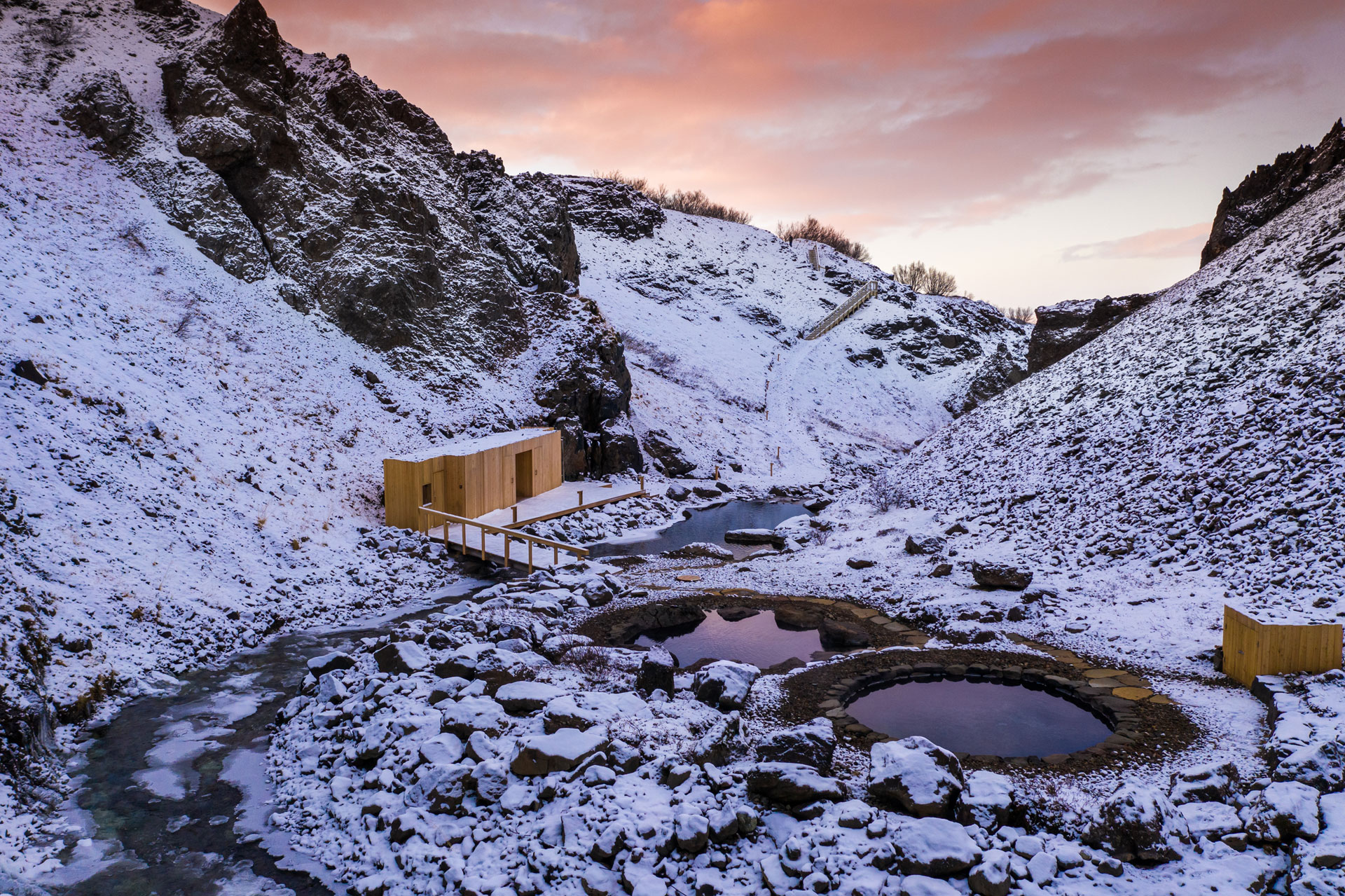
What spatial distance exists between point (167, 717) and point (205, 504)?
6290 mm

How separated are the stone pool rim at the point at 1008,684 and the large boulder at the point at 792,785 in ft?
5.41

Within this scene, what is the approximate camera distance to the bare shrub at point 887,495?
20.2 meters

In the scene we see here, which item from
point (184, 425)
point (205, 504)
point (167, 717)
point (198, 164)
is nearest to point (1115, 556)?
point (167, 717)

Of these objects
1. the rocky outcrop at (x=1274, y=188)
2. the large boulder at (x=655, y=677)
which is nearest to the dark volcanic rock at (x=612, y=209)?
the rocky outcrop at (x=1274, y=188)

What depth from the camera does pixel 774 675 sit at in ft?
34.7

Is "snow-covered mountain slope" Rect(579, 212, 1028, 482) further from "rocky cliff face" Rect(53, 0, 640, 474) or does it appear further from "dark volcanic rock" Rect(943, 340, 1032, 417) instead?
"rocky cliff face" Rect(53, 0, 640, 474)

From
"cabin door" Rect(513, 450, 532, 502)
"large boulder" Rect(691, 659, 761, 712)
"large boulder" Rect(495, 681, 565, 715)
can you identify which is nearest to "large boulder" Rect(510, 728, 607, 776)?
"large boulder" Rect(495, 681, 565, 715)

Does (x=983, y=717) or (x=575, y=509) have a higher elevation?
(x=575, y=509)

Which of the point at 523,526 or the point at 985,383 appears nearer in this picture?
the point at 523,526

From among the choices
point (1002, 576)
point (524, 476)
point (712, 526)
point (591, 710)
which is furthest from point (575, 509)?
point (591, 710)

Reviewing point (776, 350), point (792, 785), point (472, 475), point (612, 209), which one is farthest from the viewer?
point (612, 209)

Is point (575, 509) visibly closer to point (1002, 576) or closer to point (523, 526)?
point (523, 526)

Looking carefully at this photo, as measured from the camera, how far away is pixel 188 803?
7.87 m

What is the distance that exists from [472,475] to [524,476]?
3.57 metres
